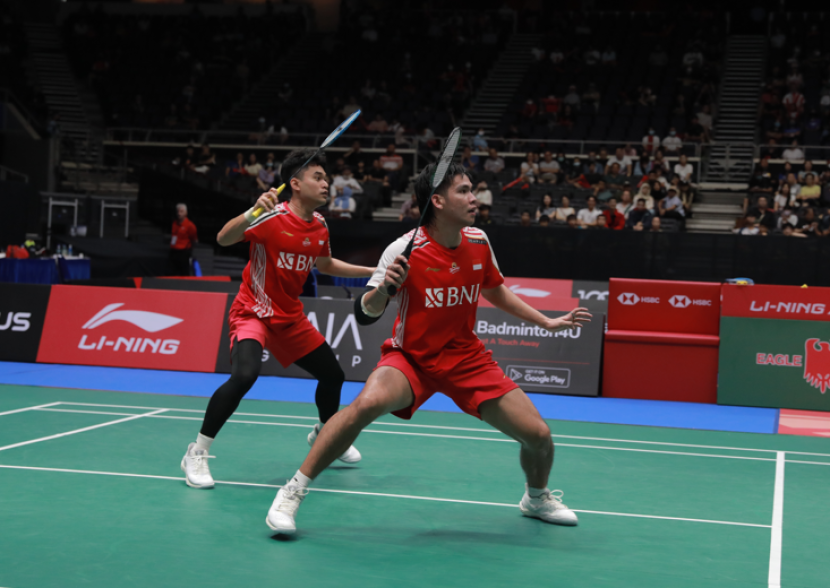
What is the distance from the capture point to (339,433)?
153 inches

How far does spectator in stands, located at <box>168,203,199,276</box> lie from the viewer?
52.9 ft

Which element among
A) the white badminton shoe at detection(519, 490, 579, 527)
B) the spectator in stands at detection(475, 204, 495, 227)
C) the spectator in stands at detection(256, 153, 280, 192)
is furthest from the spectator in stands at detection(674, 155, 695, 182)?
the white badminton shoe at detection(519, 490, 579, 527)

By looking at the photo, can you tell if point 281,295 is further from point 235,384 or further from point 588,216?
point 588,216

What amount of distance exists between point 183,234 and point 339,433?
12996mm

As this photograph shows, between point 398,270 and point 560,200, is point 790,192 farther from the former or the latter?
point 398,270

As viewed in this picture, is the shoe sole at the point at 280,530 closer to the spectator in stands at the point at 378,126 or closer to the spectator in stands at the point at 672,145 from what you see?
the spectator in stands at the point at 672,145

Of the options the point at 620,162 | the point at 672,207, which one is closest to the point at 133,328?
the point at 672,207

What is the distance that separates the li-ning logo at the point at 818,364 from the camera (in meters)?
8.27

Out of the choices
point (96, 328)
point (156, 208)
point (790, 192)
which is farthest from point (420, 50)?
point (96, 328)

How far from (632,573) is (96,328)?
771cm

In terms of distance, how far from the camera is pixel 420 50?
81.8 feet

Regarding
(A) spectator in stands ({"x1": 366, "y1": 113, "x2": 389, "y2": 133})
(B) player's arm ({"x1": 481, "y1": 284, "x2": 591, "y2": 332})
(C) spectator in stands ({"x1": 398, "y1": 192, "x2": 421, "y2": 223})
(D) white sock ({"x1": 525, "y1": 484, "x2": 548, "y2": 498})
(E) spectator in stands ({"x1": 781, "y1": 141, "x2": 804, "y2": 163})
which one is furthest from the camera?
(A) spectator in stands ({"x1": 366, "y1": 113, "x2": 389, "y2": 133})

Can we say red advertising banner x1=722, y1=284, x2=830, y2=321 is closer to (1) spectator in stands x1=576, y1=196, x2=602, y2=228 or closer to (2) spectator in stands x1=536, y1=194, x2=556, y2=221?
(1) spectator in stands x1=576, y1=196, x2=602, y2=228

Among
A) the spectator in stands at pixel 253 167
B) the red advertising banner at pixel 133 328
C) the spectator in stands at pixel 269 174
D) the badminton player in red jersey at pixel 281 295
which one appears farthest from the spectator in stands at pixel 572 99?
the badminton player in red jersey at pixel 281 295
